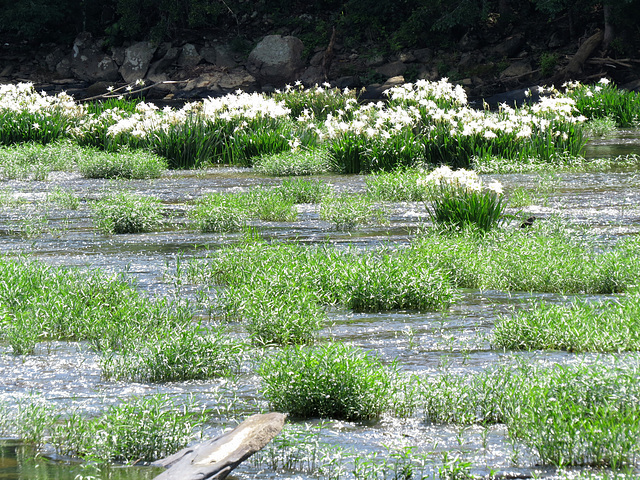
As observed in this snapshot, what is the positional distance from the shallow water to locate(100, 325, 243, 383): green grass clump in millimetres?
85

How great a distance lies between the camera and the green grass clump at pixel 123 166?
50.9ft

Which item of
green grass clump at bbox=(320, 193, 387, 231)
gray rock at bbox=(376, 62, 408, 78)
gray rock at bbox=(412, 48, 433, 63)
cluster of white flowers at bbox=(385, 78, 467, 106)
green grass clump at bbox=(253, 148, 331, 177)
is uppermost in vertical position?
gray rock at bbox=(412, 48, 433, 63)

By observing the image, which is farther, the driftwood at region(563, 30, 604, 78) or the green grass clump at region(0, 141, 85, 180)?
the driftwood at region(563, 30, 604, 78)

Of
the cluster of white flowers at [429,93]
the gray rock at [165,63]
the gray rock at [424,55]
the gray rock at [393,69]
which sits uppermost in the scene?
the gray rock at [165,63]

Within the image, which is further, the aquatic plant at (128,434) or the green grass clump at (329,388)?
the green grass clump at (329,388)

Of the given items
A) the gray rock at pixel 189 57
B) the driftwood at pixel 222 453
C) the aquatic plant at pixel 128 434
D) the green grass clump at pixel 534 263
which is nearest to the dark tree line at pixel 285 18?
the gray rock at pixel 189 57

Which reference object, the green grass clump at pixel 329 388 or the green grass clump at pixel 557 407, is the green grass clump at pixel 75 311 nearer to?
the green grass clump at pixel 329 388

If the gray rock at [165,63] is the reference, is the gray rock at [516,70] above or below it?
below

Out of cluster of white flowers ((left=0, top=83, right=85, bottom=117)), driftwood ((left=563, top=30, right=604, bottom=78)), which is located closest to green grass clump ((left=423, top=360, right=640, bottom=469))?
cluster of white flowers ((left=0, top=83, right=85, bottom=117))

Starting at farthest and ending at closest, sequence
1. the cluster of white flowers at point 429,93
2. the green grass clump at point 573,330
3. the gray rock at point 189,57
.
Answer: the gray rock at point 189,57 → the cluster of white flowers at point 429,93 → the green grass clump at point 573,330

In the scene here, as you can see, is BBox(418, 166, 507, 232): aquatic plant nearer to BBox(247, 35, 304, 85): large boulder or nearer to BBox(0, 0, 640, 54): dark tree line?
BBox(0, 0, 640, 54): dark tree line

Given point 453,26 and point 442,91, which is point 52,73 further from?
point 442,91

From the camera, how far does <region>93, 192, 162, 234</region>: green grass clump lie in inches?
404

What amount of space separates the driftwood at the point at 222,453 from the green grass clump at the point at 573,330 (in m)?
2.16
